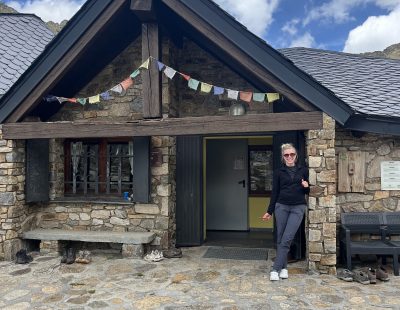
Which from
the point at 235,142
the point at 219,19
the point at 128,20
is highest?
the point at 128,20

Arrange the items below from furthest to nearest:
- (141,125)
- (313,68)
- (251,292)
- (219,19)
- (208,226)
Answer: (208,226) < (313,68) < (141,125) < (219,19) < (251,292)

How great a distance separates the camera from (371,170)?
5699 millimetres

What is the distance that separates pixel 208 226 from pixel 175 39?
4.60 metres

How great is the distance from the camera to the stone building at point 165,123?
5.05 metres

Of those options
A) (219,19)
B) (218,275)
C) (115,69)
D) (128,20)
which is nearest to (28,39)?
(115,69)

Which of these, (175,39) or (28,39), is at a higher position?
(28,39)

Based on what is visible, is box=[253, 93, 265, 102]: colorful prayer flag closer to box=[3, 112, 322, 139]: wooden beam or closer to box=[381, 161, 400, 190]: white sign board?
box=[3, 112, 322, 139]: wooden beam

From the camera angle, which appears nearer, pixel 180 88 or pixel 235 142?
pixel 180 88

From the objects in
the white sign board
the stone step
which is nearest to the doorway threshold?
the stone step

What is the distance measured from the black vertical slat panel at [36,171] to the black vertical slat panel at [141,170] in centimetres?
178

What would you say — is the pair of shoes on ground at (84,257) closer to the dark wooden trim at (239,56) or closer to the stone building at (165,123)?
the stone building at (165,123)

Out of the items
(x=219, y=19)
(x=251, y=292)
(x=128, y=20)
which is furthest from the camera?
(x=128, y=20)

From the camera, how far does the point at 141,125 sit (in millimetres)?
5512

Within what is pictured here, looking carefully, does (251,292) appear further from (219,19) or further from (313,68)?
(313,68)
